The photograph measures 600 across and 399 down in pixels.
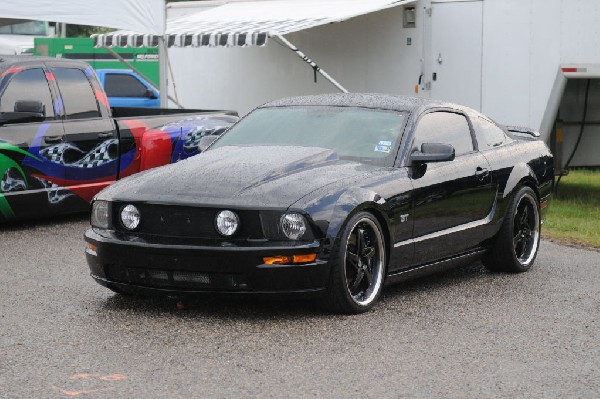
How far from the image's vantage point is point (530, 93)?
568 inches

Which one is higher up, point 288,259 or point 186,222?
point 186,222

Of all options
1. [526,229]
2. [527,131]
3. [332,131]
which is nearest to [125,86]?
[527,131]

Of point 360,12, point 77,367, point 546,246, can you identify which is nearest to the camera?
point 77,367

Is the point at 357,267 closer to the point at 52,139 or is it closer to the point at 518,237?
the point at 518,237

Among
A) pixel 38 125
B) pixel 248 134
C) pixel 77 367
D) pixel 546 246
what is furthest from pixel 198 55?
pixel 77 367

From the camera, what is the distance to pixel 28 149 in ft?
35.7

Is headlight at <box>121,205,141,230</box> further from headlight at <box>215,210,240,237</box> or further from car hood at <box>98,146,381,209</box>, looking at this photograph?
headlight at <box>215,210,240,237</box>

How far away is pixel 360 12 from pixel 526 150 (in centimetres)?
673

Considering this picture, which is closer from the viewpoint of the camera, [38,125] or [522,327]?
[522,327]

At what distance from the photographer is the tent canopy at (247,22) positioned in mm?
15578

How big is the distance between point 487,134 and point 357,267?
2.32 meters

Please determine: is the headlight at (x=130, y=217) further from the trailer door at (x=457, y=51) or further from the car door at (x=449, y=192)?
the trailer door at (x=457, y=51)

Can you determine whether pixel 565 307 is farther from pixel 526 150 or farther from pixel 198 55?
pixel 198 55

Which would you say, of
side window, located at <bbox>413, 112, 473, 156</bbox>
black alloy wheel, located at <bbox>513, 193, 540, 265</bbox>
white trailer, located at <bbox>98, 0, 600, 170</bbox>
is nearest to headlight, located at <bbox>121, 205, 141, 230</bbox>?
side window, located at <bbox>413, 112, 473, 156</bbox>
